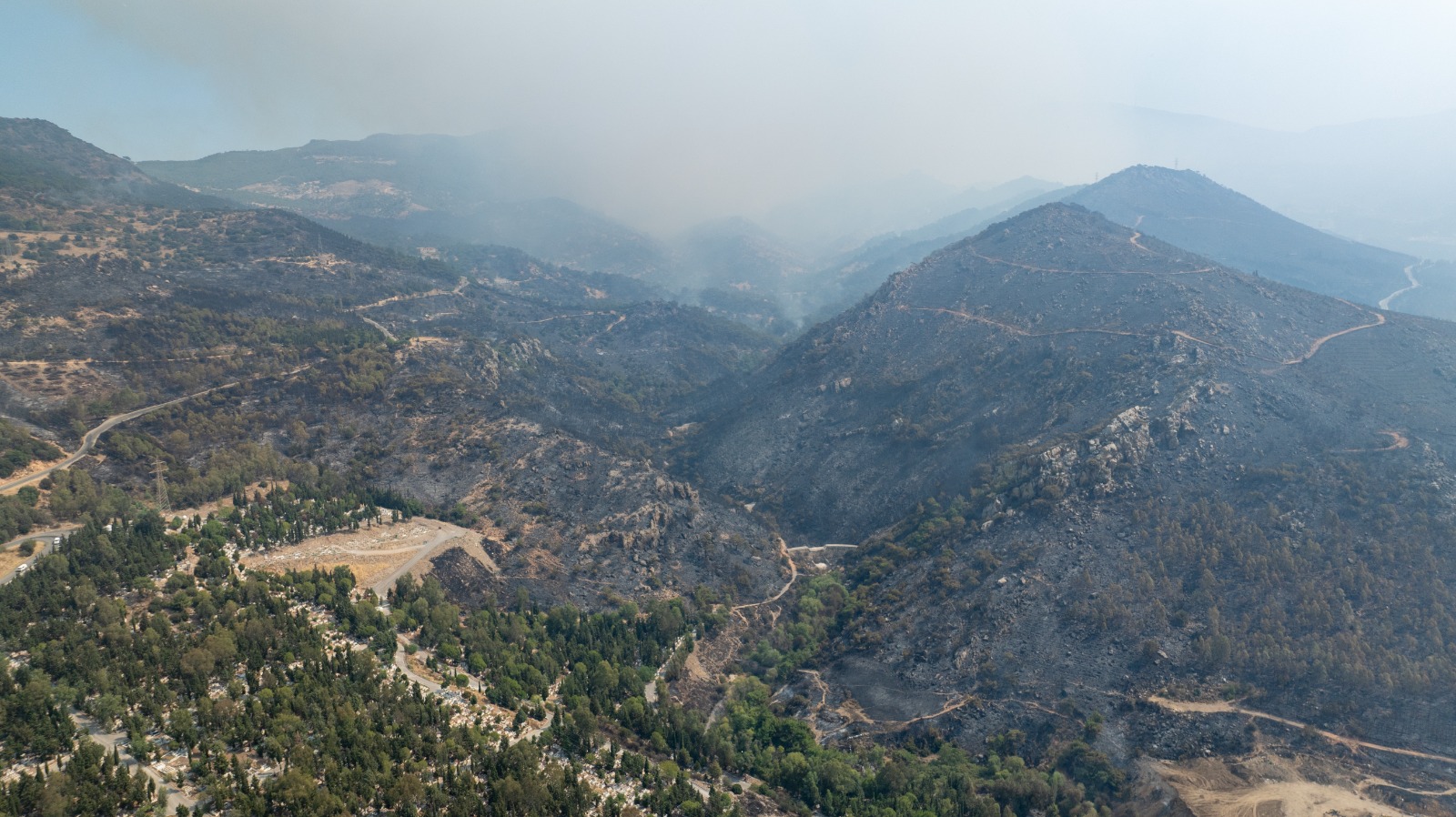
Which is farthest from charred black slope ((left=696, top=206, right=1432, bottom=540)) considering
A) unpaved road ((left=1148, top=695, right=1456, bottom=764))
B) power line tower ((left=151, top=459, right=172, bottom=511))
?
power line tower ((left=151, top=459, right=172, bottom=511))

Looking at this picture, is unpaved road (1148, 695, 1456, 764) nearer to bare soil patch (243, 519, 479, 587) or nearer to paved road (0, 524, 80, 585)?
bare soil patch (243, 519, 479, 587)

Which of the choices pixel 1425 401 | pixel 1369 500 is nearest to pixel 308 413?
pixel 1369 500

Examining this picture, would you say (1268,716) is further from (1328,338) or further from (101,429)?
(101,429)

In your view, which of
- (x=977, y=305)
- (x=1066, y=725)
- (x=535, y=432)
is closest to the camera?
(x=1066, y=725)

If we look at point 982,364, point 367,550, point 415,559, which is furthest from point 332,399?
A: point 982,364

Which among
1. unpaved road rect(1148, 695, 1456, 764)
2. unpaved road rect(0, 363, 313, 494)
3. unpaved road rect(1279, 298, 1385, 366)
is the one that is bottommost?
unpaved road rect(1148, 695, 1456, 764)

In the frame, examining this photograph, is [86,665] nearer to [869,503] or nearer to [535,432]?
[535,432]

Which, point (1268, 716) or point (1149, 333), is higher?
point (1149, 333)
